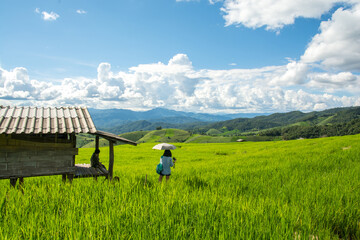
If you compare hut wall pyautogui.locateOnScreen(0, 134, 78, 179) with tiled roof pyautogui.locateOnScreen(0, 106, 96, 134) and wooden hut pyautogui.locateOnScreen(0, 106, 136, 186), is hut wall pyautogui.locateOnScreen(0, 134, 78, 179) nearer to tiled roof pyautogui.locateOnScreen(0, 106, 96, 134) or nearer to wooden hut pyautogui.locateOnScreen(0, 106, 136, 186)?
wooden hut pyautogui.locateOnScreen(0, 106, 136, 186)

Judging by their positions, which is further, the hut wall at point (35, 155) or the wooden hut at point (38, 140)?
the hut wall at point (35, 155)

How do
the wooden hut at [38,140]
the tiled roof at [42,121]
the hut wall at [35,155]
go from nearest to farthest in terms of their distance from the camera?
the tiled roof at [42,121] < the wooden hut at [38,140] < the hut wall at [35,155]

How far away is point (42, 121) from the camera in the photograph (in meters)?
7.48

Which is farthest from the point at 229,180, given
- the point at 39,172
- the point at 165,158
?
the point at 39,172

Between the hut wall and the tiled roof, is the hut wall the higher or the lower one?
the lower one

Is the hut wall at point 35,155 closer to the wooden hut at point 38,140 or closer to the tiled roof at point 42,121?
the wooden hut at point 38,140

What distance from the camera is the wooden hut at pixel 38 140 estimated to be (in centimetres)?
720

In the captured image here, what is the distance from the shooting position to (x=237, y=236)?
3432mm

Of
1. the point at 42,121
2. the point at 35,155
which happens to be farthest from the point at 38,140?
the point at 42,121

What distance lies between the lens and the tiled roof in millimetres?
6965

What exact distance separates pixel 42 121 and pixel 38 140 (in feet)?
Result: 3.69

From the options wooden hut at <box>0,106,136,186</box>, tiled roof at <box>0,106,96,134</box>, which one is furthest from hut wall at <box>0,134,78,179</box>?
tiled roof at <box>0,106,96,134</box>

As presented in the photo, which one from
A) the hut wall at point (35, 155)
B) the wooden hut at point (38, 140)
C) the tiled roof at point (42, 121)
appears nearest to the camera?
the tiled roof at point (42, 121)

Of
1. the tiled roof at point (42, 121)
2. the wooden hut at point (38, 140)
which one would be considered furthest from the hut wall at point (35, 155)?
the tiled roof at point (42, 121)
